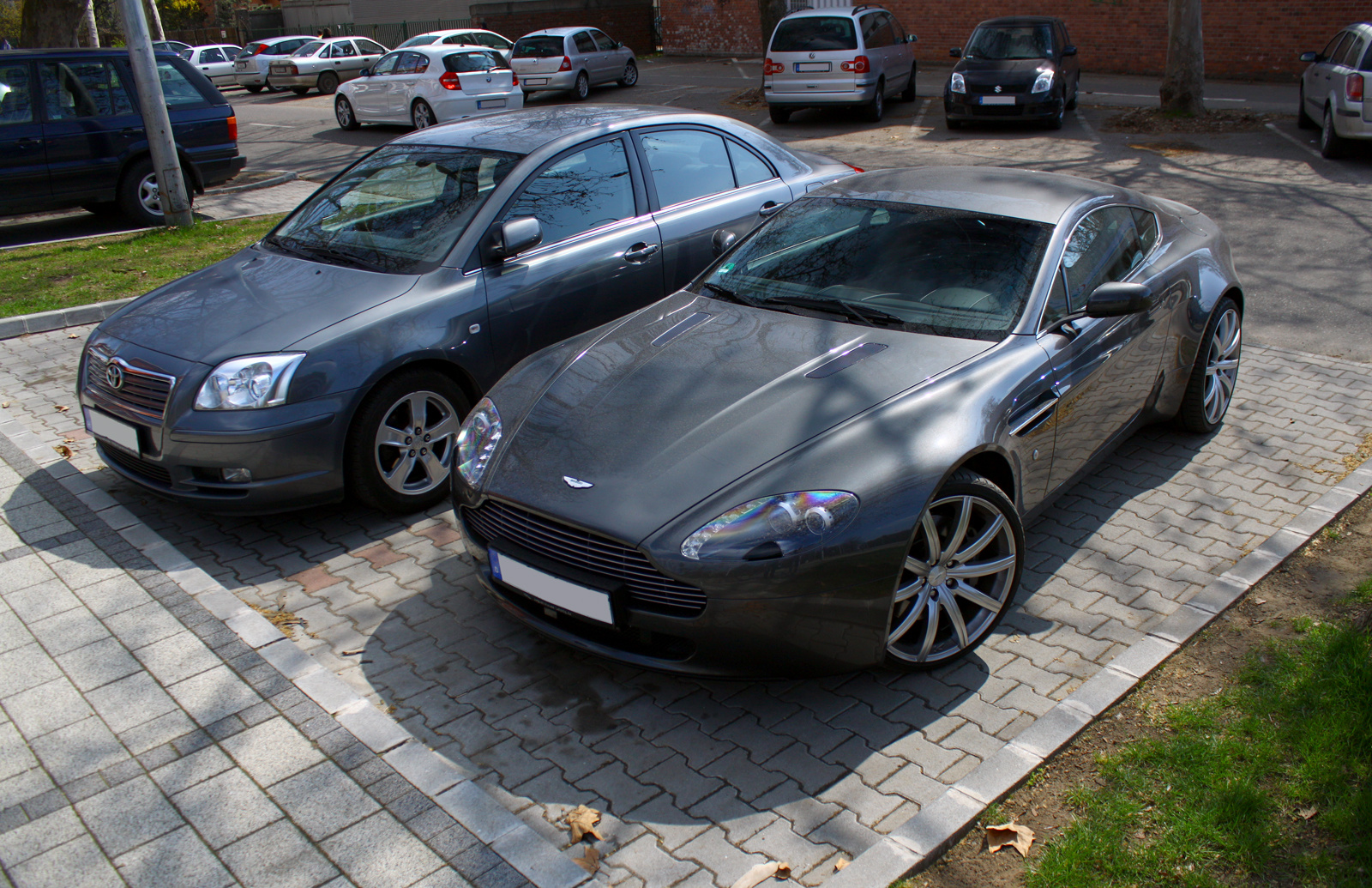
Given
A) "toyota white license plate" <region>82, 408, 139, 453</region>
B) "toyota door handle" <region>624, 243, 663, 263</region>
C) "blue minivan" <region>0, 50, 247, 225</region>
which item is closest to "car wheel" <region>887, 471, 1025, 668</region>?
"toyota door handle" <region>624, 243, 663, 263</region>

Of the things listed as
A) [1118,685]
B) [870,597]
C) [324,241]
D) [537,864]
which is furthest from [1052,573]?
[324,241]

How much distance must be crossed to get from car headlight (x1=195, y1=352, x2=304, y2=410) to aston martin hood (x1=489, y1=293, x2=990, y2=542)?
1.05m

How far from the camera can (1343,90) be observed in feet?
41.8

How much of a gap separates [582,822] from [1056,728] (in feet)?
5.16

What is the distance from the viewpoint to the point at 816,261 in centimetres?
466

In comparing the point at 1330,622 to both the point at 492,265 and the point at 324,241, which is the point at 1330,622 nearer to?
the point at 492,265

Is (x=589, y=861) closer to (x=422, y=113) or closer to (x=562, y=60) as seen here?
(x=422, y=113)

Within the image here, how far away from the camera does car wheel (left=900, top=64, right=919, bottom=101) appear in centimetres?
2012

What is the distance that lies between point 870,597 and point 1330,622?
2.01 m

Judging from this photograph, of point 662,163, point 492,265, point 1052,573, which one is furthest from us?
point 662,163

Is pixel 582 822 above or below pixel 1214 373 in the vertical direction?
below

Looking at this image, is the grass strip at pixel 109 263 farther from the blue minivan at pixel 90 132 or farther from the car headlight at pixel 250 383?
the car headlight at pixel 250 383

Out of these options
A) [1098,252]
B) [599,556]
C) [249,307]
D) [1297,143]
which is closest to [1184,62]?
[1297,143]

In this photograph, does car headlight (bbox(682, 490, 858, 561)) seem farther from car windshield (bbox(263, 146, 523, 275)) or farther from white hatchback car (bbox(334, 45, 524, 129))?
white hatchback car (bbox(334, 45, 524, 129))
